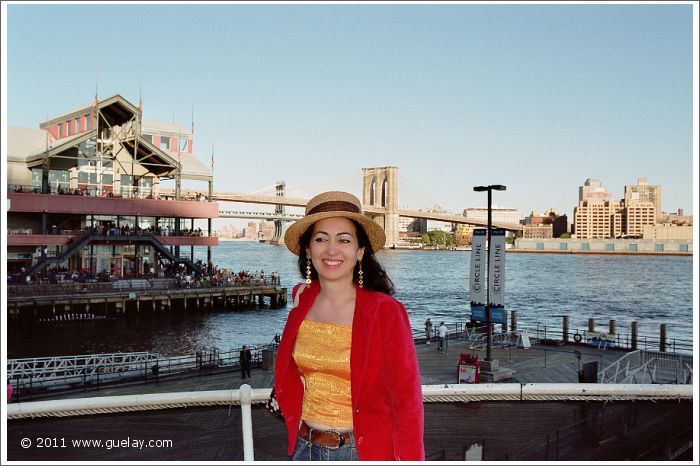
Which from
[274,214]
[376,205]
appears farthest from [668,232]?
[274,214]

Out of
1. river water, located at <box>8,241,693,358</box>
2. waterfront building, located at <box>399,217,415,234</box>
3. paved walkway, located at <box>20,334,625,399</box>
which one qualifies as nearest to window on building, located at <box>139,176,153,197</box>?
river water, located at <box>8,241,693,358</box>

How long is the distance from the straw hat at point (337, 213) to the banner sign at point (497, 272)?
47.5ft

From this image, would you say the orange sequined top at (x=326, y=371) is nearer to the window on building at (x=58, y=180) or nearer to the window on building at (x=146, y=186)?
the window on building at (x=58, y=180)

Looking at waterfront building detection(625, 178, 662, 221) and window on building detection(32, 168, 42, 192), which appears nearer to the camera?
window on building detection(32, 168, 42, 192)

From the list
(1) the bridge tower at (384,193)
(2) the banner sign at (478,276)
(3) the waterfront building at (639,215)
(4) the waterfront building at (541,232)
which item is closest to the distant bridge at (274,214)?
(1) the bridge tower at (384,193)

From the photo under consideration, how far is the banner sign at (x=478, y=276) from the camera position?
1944 cm

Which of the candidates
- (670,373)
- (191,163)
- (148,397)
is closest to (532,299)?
(191,163)

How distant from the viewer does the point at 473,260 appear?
1961 cm

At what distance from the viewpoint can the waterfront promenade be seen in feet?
23.5

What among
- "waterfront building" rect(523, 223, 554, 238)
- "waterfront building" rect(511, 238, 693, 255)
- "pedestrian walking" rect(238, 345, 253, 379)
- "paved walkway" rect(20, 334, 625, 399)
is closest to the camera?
"paved walkway" rect(20, 334, 625, 399)

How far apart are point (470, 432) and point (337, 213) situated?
5.44 metres

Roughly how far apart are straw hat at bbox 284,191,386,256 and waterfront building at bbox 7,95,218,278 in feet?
121

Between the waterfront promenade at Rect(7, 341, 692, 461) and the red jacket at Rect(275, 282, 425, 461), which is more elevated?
the red jacket at Rect(275, 282, 425, 461)

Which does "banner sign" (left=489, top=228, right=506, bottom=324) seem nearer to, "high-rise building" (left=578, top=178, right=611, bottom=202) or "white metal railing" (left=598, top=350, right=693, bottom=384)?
"white metal railing" (left=598, top=350, right=693, bottom=384)
